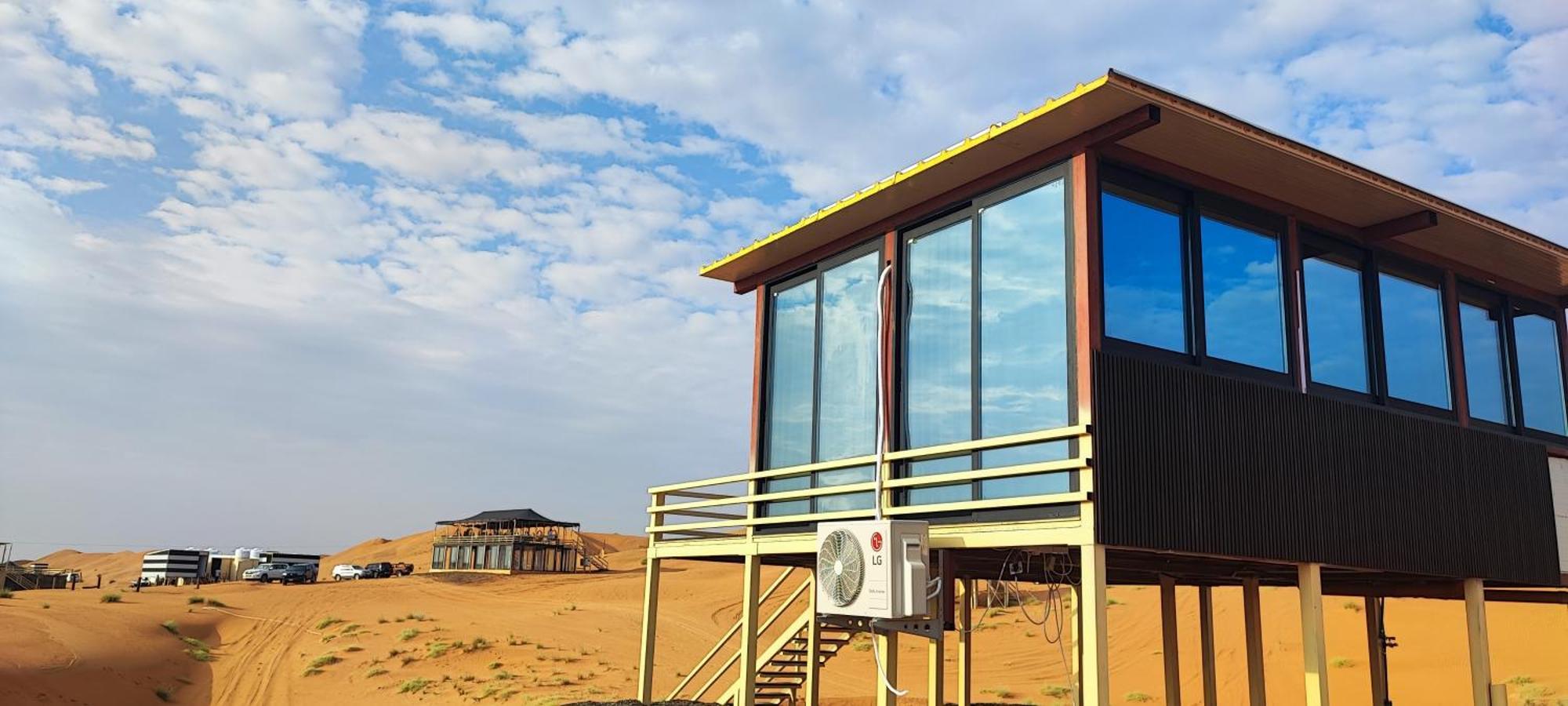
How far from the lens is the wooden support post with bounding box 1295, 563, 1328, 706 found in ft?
32.0

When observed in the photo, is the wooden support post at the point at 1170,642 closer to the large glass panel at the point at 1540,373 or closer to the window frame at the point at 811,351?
the large glass panel at the point at 1540,373

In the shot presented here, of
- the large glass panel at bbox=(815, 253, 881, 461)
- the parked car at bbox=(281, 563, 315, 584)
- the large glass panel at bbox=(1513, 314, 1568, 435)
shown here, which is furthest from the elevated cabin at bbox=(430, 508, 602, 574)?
the large glass panel at bbox=(1513, 314, 1568, 435)

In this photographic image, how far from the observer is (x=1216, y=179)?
36.7ft

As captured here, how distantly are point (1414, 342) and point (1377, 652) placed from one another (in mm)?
6257

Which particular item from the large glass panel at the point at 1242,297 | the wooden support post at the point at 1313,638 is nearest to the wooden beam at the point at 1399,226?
the large glass panel at the point at 1242,297

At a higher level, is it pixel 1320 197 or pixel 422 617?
pixel 1320 197

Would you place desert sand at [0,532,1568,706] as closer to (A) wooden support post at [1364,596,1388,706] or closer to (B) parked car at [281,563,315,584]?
(A) wooden support post at [1364,596,1388,706]

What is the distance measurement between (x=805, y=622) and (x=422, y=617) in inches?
1071

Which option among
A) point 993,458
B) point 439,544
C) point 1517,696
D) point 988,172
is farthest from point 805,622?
point 439,544

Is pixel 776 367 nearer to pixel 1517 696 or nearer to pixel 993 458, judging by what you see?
pixel 993 458

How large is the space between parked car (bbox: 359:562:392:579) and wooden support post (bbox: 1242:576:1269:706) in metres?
51.7

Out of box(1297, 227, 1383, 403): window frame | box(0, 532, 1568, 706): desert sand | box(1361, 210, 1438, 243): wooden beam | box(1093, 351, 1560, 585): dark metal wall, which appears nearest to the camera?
box(1093, 351, 1560, 585): dark metal wall

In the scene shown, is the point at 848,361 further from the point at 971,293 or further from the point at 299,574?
the point at 299,574

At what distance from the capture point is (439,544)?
61156 millimetres
